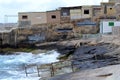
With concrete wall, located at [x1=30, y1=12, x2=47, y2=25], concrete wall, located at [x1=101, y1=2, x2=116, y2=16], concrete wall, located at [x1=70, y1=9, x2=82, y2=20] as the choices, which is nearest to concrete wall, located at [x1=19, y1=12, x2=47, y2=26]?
concrete wall, located at [x1=30, y1=12, x2=47, y2=25]

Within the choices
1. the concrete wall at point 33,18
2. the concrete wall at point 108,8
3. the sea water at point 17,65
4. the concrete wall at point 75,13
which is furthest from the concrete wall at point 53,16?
the sea water at point 17,65

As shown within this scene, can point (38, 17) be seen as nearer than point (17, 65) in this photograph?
No

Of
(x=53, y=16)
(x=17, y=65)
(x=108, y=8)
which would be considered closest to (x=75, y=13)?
(x=53, y=16)

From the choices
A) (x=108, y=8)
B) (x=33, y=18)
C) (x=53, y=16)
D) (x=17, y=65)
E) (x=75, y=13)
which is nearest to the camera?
(x=17, y=65)

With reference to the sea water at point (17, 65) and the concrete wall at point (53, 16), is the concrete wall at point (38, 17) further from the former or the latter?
the sea water at point (17, 65)

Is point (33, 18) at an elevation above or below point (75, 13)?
below

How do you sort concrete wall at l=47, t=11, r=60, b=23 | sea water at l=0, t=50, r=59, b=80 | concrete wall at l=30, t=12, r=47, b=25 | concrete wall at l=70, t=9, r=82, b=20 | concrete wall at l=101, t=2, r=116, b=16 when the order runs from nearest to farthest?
sea water at l=0, t=50, r=59, b=80
concrete wall at l=101, t=2, r=116, b=16
concrete wall at l=70, t=9, r=82, b=20
concrete wall at l=47, t=11, r=60, b=23
concrete wall at l=30, t=12, r=47, b=25

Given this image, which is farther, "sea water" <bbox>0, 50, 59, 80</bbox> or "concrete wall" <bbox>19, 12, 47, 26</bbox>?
"concrete wall" <bbox>19, 12, 47, 26</bbox>

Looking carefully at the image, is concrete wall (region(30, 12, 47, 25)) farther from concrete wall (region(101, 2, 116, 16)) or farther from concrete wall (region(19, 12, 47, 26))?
concrete wall (region(101, 2, 116, 16))

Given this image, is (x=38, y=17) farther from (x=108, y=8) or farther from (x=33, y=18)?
(x=108, y=8)

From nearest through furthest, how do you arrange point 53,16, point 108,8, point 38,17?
point 108,8 → point 53,16 → point 38,17

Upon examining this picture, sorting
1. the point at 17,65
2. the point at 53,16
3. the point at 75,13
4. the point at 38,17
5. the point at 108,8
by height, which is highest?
the point at 108,8

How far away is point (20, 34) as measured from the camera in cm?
6825

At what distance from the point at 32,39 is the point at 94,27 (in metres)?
10.9
